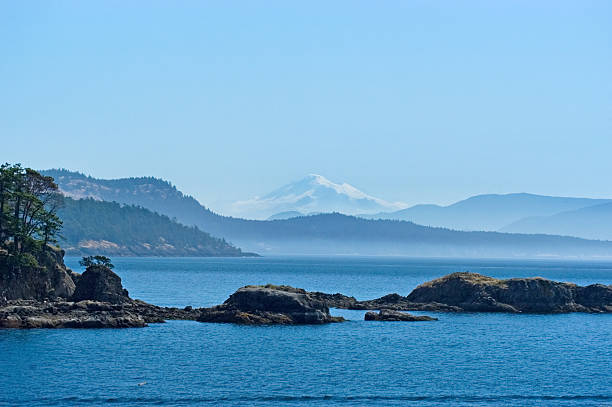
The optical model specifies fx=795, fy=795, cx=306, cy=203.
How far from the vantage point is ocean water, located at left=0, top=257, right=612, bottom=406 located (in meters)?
57.5

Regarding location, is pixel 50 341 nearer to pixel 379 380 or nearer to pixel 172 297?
pixel 379 380

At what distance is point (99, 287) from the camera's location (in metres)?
105

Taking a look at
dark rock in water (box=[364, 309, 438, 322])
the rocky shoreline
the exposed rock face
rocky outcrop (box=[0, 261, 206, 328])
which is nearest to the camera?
the exposed rock face

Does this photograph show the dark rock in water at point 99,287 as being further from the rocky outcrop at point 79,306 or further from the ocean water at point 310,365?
the ocean water at point 310,365

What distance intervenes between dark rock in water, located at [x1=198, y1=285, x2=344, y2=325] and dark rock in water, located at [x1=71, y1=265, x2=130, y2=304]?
1310cm

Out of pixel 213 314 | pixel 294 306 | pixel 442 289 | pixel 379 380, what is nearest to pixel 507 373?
pixel 379 380

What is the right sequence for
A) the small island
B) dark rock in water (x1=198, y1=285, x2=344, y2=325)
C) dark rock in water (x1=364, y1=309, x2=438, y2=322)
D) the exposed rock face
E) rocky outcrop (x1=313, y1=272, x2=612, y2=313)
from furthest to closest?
rocky outcrop (x1=313, y1=272, x2=612, y2=313), dark rock in water (x1=364, y1=309, x2=438, y2=322), dark rock in water (x1=198, y1=285, x2=344, y2=325), the small island, the exposed rock face

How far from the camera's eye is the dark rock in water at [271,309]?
321 feet

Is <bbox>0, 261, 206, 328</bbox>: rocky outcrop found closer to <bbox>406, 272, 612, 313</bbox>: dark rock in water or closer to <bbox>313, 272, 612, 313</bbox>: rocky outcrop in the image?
<bbox>313, 272, 612, 313</bbox>: rocky outcrop

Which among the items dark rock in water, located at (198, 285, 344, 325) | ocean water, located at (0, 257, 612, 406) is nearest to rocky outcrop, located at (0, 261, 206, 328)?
ocean water, located at (0, 257, 612, 406)

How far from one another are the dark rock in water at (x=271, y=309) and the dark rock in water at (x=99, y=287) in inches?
516

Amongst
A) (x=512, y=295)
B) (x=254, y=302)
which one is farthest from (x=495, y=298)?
(x=254, y=302)

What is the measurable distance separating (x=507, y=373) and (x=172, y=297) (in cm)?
8507

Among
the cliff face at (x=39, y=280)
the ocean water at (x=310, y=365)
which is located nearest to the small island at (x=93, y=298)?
the cliff face at (x=39, y=280)
